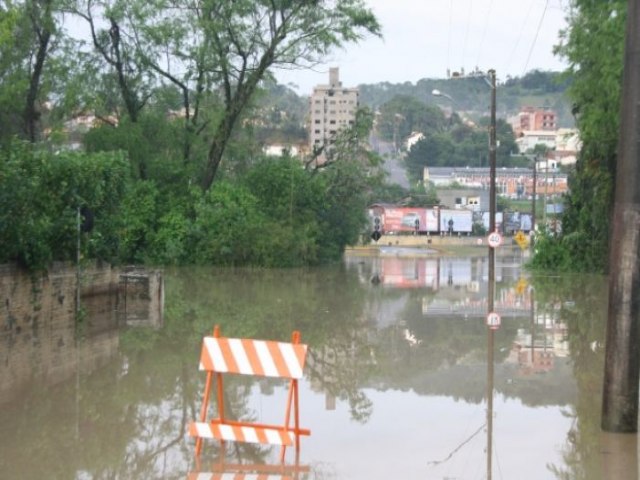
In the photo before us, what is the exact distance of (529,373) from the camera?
19000 mm

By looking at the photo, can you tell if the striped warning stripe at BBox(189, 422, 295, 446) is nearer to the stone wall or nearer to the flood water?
the flood water

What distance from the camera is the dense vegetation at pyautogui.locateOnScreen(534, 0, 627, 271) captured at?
A: 121 feet

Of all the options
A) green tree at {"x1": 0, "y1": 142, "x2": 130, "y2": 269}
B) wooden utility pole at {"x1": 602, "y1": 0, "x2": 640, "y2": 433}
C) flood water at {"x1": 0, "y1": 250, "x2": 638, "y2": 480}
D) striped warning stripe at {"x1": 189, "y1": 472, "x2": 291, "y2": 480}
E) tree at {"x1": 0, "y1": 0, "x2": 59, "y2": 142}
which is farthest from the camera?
tree at {"x1": 0, "y1": 0, "x2": 59, "y2": 142}

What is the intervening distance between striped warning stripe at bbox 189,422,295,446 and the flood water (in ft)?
0.97

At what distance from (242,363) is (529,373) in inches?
345

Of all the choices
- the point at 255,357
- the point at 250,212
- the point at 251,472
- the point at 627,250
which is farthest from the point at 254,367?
the point at 250,212

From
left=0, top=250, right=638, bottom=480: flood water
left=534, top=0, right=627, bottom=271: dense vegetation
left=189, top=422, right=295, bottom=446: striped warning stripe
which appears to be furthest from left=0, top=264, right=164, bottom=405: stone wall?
left=534, top=0, right=627, bottom=271: dense vegetation

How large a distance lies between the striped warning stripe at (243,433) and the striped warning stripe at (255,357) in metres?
0.59

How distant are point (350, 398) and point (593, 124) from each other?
25524 millimetres

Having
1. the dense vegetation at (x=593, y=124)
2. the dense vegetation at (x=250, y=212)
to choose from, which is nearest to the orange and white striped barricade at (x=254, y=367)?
the dense vegetation at (x=593, y=124)

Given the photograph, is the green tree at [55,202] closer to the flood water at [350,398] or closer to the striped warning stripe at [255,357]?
the flood water at [350,398]

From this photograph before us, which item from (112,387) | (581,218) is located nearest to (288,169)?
(581,218)

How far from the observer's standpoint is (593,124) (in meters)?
39.1

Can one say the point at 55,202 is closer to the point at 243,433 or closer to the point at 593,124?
the point at 243,433
